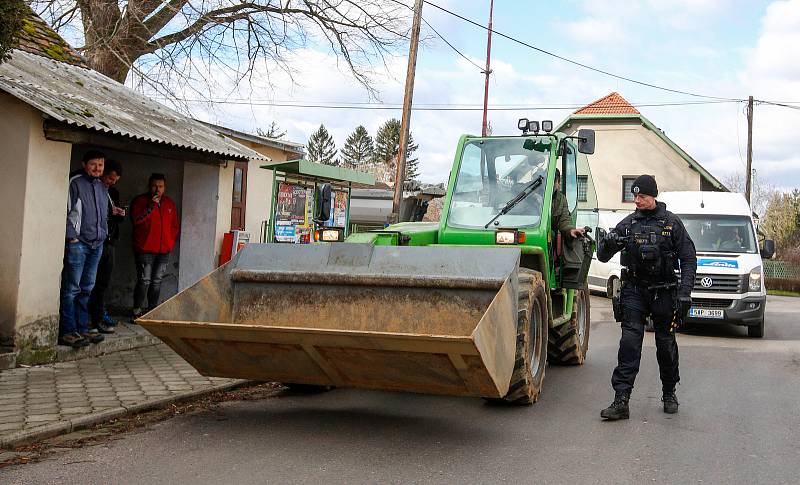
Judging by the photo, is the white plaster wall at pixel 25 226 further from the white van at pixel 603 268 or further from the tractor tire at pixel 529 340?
the white van at pixel 603 268

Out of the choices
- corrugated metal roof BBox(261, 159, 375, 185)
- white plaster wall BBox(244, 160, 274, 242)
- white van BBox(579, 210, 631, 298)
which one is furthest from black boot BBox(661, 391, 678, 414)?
white van BBox(579, 210, 631, 298)

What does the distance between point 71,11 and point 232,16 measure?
3475 mm

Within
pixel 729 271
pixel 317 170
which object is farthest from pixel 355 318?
pixel 729 271

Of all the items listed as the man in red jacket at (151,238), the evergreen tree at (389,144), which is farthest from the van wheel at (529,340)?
the evergreen tree at (389,144)

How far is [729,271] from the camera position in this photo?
43.9 feet

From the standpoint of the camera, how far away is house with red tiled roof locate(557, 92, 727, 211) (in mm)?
36562

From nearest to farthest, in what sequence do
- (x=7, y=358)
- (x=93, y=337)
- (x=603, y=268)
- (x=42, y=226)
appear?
(x=7, y=358), (x=42, y=226), (x=93, y=337), (x=603, y=268)

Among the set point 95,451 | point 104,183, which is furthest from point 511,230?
point 104,183

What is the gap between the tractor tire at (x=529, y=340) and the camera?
249 inches

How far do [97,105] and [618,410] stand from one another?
6696 millimetres

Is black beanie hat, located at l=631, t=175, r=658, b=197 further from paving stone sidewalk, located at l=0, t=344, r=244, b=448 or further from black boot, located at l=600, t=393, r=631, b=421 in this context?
paving stone sidewalk, located at l=0, t=344, r=244, b=448

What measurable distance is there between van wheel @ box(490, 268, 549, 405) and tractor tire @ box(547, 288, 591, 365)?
172 centimetres

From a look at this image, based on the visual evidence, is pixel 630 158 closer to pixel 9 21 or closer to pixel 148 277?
pixel 148 277

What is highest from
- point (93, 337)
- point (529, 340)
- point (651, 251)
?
point (651, 251)
